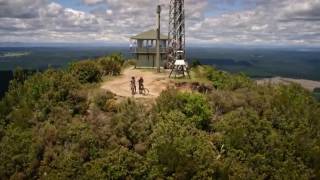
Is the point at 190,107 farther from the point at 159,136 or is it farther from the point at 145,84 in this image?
the point at 145,84

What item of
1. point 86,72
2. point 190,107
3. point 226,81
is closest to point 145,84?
point 86,72

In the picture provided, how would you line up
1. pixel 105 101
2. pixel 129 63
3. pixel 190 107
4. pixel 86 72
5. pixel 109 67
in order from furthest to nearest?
pixel 129 63 → pixel 109 67 → pixel 86 72 → pixel 105 101 → pixel 190 107

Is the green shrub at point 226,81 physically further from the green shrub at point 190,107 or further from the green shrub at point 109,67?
the green shrub at point 109,67

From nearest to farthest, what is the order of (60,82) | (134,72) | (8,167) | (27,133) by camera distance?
(8,167), (27,133), (60,82), (134,72)

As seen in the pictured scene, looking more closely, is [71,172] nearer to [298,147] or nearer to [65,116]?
[65,116]

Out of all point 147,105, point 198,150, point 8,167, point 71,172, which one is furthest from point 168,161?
point 8,167
